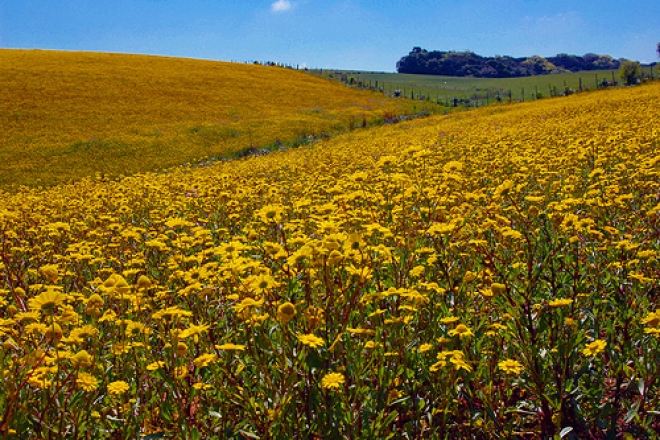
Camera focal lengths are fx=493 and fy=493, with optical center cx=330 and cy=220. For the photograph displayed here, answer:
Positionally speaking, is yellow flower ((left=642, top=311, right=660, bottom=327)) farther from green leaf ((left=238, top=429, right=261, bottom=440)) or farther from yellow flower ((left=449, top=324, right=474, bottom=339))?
green leaf ((left=238, top=429, right=261, bottom=440))

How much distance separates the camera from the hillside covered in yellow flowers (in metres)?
24.5

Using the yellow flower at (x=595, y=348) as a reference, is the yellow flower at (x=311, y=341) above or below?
above

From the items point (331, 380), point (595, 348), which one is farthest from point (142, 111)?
point (595, 348)

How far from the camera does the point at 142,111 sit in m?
33.8

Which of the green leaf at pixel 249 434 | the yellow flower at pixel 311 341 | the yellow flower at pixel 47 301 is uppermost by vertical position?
the yellow flower at pixel 47 301

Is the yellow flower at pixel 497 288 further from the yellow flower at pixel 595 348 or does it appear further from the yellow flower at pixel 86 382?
the yellow flower at pixel 86 382

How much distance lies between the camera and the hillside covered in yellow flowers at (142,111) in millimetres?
24500

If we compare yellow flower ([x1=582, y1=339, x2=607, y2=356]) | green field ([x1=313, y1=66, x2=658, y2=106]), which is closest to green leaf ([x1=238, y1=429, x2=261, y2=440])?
yellow flower ([x1=582, y1=339, x2=607, y2=356])

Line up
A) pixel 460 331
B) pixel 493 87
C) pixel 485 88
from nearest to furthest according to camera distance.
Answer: pixel 460 331 < pixel 485 88 < pixel 493 87

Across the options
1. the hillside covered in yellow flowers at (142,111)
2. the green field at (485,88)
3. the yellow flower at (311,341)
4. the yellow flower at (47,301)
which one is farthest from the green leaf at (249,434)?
the green field at (485,88)

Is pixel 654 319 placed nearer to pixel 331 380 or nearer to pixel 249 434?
pixel 331 380

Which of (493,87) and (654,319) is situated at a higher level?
(493,87)

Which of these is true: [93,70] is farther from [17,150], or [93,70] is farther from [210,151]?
[210,151]

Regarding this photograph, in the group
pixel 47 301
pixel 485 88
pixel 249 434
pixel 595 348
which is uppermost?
pixel 485 88
